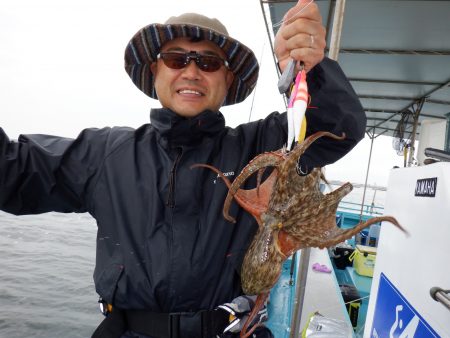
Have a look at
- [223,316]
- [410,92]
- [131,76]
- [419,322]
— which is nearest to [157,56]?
[131,76]

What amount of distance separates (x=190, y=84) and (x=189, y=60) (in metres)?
0.16

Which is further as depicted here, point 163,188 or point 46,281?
point 46,281

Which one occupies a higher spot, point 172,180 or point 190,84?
point 190,84

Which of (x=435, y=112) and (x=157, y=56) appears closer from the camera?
(x=157, y=56)

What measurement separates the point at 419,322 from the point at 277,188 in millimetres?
1147

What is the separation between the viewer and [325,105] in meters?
2.04

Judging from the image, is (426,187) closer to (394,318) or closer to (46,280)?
(394,318)

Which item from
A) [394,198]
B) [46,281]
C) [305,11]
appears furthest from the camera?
[46,281]

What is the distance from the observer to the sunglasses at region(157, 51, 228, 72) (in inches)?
96.5

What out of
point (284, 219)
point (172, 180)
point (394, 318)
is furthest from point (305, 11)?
point (394, 318)

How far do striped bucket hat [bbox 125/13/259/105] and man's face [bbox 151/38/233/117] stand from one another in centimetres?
6

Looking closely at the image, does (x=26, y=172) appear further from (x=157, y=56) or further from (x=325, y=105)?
(x=325, y=105)

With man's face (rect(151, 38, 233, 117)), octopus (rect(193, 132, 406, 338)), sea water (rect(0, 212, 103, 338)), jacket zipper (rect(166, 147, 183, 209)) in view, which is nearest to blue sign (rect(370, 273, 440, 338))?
octopus (rect(193, 132, 406, 338))

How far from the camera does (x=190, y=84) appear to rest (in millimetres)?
2459
